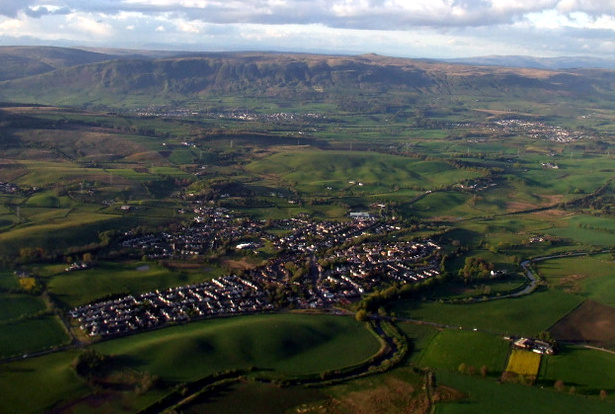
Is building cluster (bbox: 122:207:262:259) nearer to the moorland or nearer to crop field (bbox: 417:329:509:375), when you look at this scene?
the moorland

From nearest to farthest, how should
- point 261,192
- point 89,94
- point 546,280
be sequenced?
point 546,280
point 261,192
point 89,94

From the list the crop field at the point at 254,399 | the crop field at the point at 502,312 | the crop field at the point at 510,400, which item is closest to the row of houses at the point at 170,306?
the crop field at the point at 254,399

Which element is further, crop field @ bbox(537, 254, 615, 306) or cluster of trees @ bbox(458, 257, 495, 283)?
cluster of trees @ bbox(458, 257, 495, 283)

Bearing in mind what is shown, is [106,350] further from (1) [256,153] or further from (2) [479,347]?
(1) [256,153]

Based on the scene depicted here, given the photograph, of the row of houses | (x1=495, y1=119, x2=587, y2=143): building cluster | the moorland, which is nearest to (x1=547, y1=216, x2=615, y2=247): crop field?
the moorland

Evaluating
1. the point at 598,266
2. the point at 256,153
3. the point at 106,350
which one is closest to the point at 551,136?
the point at 256,153
